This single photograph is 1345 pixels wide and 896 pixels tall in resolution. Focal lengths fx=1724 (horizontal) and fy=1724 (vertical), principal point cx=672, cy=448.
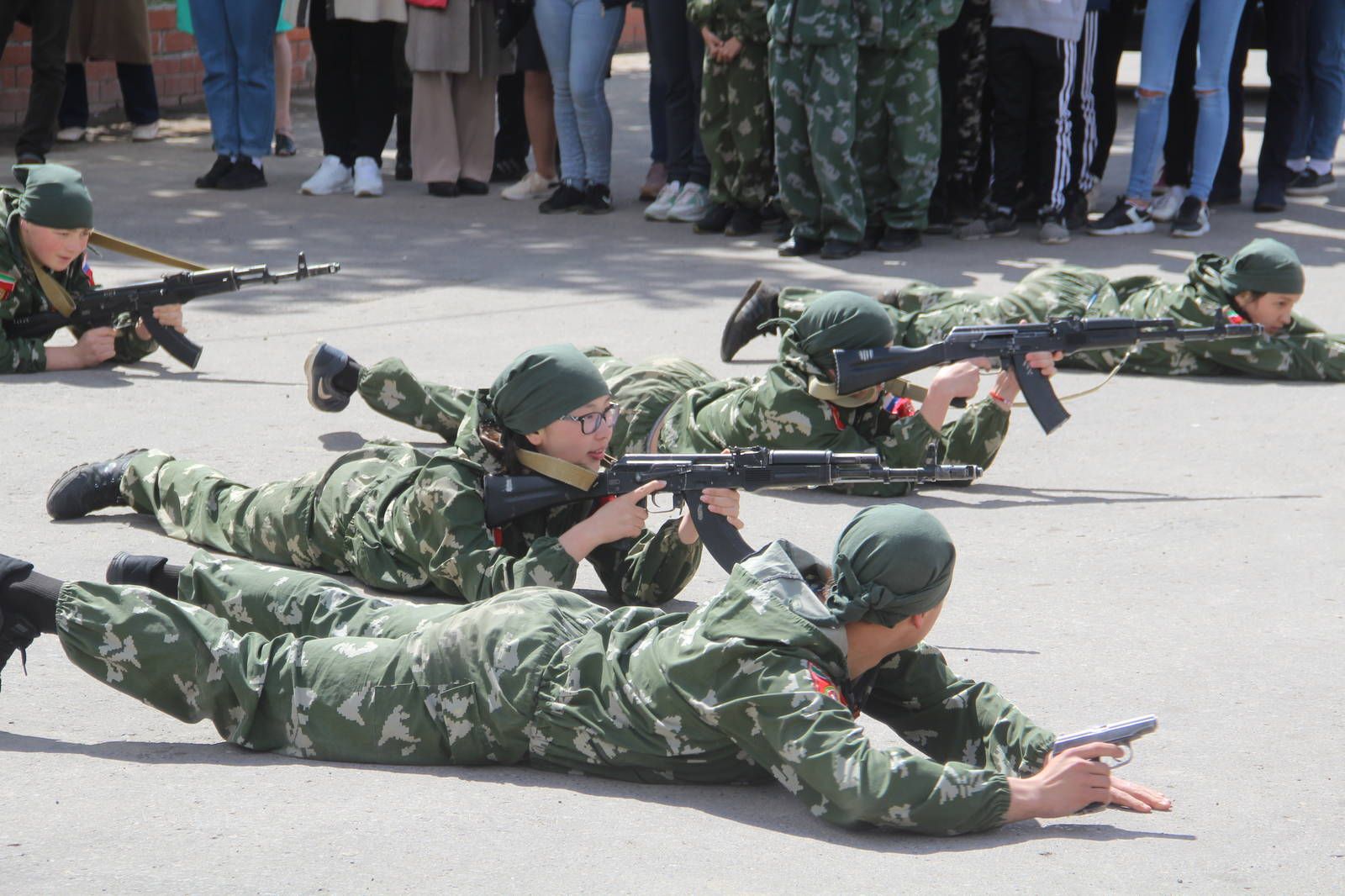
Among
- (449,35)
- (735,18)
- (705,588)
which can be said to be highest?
(735,18)

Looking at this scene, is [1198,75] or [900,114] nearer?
[900,114]

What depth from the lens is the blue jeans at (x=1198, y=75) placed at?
28.6 ft

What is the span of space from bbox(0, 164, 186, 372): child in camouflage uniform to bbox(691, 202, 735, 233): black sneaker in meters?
3.57

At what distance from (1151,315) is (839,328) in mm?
2105

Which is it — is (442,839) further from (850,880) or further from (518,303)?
(518,303)

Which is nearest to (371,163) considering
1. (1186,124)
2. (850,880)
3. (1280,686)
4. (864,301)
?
(1186,124)

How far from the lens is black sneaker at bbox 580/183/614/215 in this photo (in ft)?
33.2

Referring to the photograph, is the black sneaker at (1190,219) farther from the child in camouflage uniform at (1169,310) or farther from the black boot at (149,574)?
the black boot at (149,574)

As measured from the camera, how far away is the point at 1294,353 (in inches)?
269

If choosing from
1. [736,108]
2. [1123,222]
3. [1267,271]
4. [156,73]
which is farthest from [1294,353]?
[156,73]

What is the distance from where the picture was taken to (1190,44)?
9492mm

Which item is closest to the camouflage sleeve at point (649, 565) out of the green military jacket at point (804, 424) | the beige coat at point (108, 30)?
the green military jacket at point (804, 424)

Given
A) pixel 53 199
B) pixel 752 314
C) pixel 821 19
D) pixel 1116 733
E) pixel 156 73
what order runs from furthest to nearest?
pixel 156 73, pixel 821 19, pixel 752 314, pixel 53 199, pixel 1116 733

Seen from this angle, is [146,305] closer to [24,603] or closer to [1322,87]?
[24,603]
